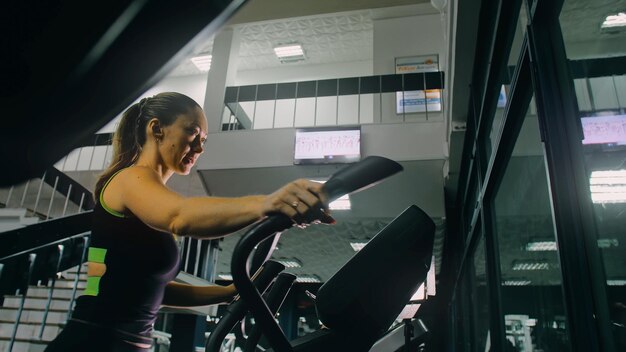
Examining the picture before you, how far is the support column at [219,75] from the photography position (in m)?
7.60

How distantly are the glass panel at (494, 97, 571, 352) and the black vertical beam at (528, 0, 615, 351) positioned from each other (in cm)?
18

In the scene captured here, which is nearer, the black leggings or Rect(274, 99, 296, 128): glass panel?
the black leggings

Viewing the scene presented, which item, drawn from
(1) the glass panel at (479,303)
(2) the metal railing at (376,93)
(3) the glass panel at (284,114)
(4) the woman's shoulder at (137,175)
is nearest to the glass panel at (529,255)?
(1) the glass panel at (479,303)

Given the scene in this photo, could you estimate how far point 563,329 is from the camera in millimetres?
1540

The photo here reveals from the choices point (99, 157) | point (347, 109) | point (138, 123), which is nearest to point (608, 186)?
point (138, 123)

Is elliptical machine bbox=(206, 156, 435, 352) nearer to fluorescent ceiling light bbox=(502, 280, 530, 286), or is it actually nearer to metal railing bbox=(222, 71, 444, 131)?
fluorescent ceiling light bbox=(502, 280, 530, 286)

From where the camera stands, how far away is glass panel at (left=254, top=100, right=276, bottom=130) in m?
11.4

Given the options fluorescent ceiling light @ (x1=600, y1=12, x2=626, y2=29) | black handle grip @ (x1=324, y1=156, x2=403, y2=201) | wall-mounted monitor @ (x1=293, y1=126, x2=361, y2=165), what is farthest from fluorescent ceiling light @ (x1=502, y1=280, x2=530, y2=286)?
wall-mounted monitor @ (x1=293, y1=126, x2=361, y2=165)

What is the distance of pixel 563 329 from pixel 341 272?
116cm

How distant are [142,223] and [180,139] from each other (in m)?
0.21

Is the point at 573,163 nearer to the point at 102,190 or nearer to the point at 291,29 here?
the point at 102,190

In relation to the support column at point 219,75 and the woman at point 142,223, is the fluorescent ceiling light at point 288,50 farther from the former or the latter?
the woman at point 142,223

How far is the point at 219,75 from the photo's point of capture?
818 cm

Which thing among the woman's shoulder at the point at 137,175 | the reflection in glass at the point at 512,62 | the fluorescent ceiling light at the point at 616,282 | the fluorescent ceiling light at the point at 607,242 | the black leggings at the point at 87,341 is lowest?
the black leggings at the point at 87,341
